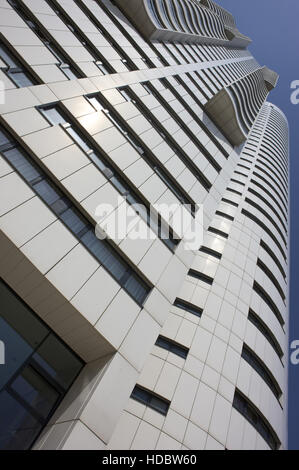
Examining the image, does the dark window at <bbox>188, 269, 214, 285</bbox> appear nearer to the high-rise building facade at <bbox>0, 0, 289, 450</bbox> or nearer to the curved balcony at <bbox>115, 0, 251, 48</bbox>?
the high-rise building facade at <bbox>0, 0, 289, 450</bbox>

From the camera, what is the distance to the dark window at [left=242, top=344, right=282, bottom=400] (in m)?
18.4

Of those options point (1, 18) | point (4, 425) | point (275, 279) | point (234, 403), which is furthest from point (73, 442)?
point (275, 279)

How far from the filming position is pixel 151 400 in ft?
45.0

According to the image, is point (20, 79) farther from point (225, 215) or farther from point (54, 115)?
point (225, 215)

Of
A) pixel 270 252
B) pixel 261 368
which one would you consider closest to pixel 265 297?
pixel 270 252

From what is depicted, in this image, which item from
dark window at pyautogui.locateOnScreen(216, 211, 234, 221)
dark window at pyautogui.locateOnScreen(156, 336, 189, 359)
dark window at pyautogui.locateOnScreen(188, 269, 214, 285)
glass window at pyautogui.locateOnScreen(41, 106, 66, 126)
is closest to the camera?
glass window at pyautogui.locateOnScreen(41, 106, 66, 126)

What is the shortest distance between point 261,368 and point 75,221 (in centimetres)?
1430

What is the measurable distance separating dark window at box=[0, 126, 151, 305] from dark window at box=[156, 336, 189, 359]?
5.25 meters

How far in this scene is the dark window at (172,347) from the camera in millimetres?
15930

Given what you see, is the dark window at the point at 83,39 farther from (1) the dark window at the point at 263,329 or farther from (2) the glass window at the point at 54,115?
(1) the dark window at the point at 263,329

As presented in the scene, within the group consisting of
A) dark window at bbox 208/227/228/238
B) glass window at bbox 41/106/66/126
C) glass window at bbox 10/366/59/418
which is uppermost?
dark window at bbox 208/227/228/238

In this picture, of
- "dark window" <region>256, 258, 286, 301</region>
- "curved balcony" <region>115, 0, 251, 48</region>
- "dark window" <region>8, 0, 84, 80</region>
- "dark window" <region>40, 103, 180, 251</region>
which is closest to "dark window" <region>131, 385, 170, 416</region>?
"dark window" <region>40, 103, 180, 251</region>

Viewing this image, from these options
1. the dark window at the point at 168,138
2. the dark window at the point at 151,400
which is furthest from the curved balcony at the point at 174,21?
the dark window at the point at 151,400

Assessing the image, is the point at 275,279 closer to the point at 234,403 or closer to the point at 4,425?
the point at 234,403
